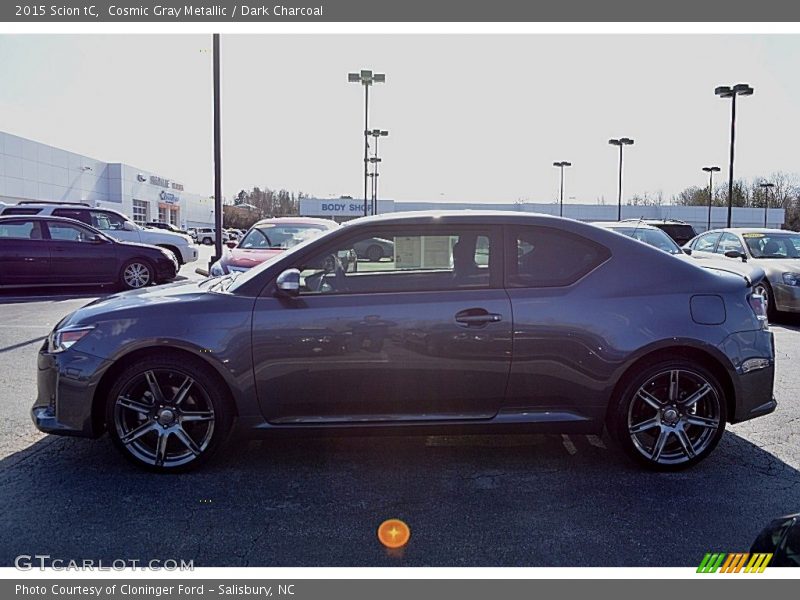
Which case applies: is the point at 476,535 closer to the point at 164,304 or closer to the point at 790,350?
the point at 164,304

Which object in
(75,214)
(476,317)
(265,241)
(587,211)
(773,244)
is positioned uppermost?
(587,211)

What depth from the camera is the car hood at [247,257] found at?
32.2 feet

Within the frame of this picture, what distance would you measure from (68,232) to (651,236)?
12.0m

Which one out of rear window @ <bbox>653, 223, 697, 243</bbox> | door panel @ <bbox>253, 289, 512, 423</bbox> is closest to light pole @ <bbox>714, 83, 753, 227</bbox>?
rear window @ <bbox>653, 223, 697, 243</bbox>

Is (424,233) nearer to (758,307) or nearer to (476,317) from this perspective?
(476,317)

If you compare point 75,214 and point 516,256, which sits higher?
point 75,214

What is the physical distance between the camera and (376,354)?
3.87 meters

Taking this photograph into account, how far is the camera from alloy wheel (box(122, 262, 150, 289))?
14.3m

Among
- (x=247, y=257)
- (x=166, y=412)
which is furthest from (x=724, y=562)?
(x=247, y=257)

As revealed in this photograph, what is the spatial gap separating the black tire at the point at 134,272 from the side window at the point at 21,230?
181cm

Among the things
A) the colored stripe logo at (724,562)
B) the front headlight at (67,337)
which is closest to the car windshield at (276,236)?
the front headlight at (67,337)

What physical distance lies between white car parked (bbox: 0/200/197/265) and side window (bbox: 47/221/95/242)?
2.61 meters

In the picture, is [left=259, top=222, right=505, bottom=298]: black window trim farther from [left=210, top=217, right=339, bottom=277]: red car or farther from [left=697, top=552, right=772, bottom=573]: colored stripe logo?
[left=210, top=217, right=339, bottom=277]: red car

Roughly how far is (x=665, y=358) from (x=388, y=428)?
180 cm
